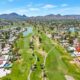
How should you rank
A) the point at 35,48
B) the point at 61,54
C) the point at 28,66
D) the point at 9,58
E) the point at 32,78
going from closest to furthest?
the point at 32,78 → the point at 28,66 → the point at 9,58 → the point at 61,54 → the point at 35,48

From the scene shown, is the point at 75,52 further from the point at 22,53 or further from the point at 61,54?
the point at 22,53

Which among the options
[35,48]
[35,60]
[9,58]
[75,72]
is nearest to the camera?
[75,72]

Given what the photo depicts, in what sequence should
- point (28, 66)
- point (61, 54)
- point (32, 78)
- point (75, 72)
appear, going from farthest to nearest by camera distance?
point (61, 54)
point (28, 66)
point (75, 72)
point (32, 78)

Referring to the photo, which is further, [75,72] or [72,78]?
[75,72]

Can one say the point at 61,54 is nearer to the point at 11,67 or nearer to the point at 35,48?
the point at 35,48

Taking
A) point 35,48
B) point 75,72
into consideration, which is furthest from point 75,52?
point 75,72

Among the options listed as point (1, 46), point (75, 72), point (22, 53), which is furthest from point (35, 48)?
point (75, 72)

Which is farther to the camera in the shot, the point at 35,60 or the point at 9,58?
the point at 9,58

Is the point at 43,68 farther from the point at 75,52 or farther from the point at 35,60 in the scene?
the point at 75,52

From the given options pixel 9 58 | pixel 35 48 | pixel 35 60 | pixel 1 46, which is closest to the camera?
pixel 35 60
